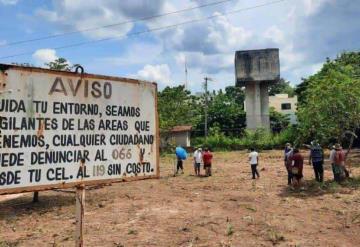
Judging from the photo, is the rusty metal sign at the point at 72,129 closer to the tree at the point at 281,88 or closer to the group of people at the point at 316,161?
the group of people at the point at 316,161

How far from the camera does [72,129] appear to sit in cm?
390

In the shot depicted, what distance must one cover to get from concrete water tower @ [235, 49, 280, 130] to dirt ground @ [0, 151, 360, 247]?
3216 centimetres

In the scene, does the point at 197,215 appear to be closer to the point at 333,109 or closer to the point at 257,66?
the point at 333,109

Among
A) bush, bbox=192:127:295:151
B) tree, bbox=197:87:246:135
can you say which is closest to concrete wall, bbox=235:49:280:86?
tree, bbox=197:87:246:135

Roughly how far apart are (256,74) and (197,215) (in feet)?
131

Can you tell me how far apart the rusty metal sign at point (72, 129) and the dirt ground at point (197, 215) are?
627 centimetres

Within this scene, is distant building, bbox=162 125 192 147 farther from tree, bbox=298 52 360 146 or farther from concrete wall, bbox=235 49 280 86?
tree, bbox=298 52 360 146

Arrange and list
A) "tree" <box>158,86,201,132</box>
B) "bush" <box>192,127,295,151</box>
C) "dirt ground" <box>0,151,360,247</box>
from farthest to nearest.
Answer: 1. "bush" <box>192,127,295,151</box>
2. "tree" <box>158,86,201,132</box>
3. "dirt ground" <box>0,151,360,247</box>

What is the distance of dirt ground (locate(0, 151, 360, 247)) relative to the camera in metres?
10.6

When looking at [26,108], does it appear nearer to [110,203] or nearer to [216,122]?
[110,203]

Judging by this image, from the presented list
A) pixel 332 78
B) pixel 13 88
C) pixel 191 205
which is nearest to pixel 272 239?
pixel 191 205

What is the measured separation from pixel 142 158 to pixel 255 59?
48836mm

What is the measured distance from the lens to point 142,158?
439cm

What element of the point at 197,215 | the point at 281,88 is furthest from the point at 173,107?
the point at 281,88
